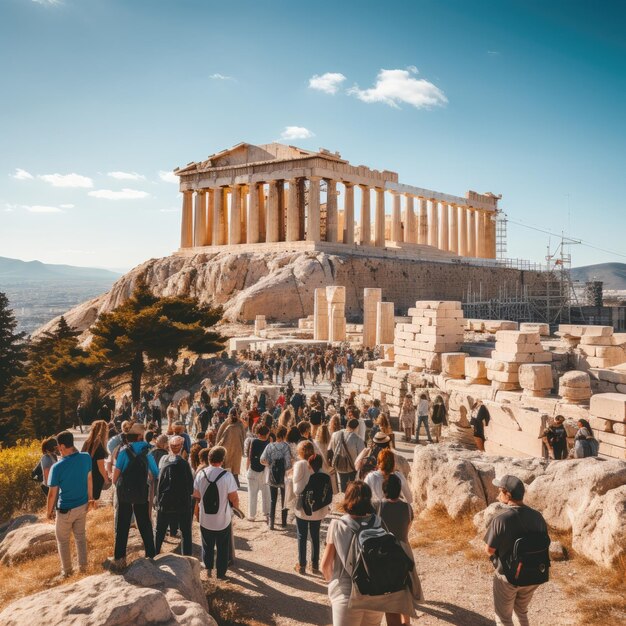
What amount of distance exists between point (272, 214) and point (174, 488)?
3980 centimetres

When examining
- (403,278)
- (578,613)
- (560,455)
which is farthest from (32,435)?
(403,278)

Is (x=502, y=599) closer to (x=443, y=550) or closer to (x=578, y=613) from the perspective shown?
(x=578, y=613)

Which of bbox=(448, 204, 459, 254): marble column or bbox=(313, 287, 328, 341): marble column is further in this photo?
bbox=(448, 204, 459, 254): marble column

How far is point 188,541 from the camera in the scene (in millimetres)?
5918

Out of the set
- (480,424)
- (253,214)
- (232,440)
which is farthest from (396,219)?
(232,440)

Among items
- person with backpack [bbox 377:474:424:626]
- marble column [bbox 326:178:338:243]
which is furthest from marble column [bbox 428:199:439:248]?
person with backpack [bbox 377:474:424:626]

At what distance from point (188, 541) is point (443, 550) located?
2.85 meters

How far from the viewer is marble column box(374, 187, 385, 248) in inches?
1810

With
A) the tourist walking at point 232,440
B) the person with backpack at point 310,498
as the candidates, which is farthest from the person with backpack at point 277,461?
the tourist walking at point 232,440

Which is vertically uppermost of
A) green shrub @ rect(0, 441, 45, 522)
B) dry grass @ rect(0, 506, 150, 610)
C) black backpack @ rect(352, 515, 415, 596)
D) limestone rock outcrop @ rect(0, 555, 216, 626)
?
black backpack @ rect(352, 515, 415, 596)

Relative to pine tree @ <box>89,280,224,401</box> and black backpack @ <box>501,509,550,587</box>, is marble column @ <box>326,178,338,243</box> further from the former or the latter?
black backpack @ <box>501,509,550,587</box>

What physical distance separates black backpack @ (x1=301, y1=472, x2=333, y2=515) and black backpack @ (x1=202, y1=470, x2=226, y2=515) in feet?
2.83

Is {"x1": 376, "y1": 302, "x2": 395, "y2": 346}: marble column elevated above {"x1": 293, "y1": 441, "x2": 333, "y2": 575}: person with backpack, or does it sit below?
above

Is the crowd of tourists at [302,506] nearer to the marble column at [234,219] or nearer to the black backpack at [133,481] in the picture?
the black backpack at [133,481]
